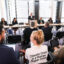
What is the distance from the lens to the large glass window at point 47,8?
8.17 meters

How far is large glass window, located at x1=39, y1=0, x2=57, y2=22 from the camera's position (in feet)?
26.8

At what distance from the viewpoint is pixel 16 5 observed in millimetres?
7934

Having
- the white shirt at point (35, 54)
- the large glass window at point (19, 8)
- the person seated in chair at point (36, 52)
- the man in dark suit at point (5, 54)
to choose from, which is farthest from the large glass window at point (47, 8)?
the man in dark suit at point (5, 54)

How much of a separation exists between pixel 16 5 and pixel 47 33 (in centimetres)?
472

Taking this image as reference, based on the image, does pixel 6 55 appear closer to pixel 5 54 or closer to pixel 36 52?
pixel 5 54

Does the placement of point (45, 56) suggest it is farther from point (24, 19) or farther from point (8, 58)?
point (24, 19)

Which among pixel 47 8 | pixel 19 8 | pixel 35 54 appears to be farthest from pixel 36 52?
pixel 47 8

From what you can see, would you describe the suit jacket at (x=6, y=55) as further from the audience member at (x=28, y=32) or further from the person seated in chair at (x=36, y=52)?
the audience member at (x=28, y=32)

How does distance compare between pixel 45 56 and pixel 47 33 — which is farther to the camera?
pixel 47 33

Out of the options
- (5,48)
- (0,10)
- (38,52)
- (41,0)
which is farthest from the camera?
(41,0)

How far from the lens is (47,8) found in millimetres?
8211

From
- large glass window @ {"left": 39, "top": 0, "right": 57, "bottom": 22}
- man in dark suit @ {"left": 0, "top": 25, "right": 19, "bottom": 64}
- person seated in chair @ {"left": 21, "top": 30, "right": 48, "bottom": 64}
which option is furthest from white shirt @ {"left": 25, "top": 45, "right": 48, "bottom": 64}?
large glass window @ {"left": 39, "top": 0, "right": 57, "bottom": 22}

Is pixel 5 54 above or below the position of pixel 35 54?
above

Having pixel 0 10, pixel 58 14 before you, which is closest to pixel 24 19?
pixel 0 10
